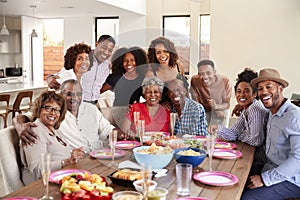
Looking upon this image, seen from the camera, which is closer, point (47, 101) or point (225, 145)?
point (47, 101)

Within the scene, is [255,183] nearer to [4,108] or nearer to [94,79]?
[94,79]

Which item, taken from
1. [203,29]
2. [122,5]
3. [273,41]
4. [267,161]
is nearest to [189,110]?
[267,161]

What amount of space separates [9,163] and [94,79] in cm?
197

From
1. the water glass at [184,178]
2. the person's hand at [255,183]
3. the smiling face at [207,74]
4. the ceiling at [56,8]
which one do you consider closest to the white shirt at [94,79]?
the smiling face at [207,74]

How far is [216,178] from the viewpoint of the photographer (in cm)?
211

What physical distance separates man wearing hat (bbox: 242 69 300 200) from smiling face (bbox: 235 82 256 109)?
1.59ft

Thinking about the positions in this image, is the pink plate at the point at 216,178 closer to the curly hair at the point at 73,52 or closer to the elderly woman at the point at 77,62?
the elderly woman at the point at 77,62

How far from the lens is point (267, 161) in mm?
2844

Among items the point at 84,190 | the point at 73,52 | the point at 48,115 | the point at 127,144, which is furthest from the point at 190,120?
the point at 84,190

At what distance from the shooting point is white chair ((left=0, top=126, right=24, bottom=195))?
94.8 inches

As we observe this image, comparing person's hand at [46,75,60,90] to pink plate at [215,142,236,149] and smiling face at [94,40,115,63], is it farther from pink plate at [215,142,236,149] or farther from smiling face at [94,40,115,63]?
pink plate at [215,142,236,149]

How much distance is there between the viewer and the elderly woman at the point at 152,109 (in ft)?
10.3

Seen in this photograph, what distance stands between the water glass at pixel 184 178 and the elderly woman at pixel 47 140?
2.41 feet

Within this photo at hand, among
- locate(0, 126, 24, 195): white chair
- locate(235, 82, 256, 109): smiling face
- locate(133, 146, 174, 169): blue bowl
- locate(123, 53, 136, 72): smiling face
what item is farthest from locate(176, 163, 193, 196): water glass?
locate(123, 53, 136, 72): smiling face
